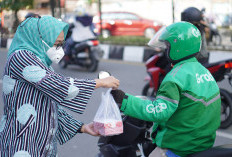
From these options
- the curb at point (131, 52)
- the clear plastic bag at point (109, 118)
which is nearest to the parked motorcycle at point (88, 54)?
the curb at point (131, 52)

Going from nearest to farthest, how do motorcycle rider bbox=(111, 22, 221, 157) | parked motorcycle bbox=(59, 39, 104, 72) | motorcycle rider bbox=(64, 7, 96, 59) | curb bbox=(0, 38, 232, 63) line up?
motorcycle rider bbox=(111, 22, 221, 157) < parked motorcycle bbox=(59, 39, 104, 72) < motorcycle rider bbox=(64, 7, 96, 59) < curb bbox=(0, 38, 232, 63)

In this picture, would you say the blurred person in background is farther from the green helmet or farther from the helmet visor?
the helmet visor

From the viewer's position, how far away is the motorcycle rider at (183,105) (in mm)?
2039

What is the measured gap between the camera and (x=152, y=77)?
5688 millimetres

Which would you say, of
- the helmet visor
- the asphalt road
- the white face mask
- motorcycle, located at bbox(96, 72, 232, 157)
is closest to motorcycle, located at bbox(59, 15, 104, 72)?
the asphalt road

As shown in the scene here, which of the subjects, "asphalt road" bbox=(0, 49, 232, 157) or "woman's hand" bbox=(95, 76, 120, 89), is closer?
"woman's hand" bbox=(95, 76, 120, 89)

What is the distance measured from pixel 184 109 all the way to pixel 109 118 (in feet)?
1.29

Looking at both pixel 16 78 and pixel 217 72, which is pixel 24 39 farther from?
pixel 217 72

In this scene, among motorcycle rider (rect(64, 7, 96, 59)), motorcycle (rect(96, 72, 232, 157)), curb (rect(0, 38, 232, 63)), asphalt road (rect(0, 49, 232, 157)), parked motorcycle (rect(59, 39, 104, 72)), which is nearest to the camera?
motorcycle (rect(96, 72, 232, 157))

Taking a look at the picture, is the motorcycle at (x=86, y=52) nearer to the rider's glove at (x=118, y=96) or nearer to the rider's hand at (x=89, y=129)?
the rider's hand at (x=89, y=129)

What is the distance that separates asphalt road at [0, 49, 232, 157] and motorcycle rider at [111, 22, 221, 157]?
7.07 feet

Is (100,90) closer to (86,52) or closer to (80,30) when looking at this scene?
(86,52)

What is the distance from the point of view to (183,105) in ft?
6.84

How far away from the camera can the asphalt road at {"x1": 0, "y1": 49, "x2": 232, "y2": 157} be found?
4312mm
